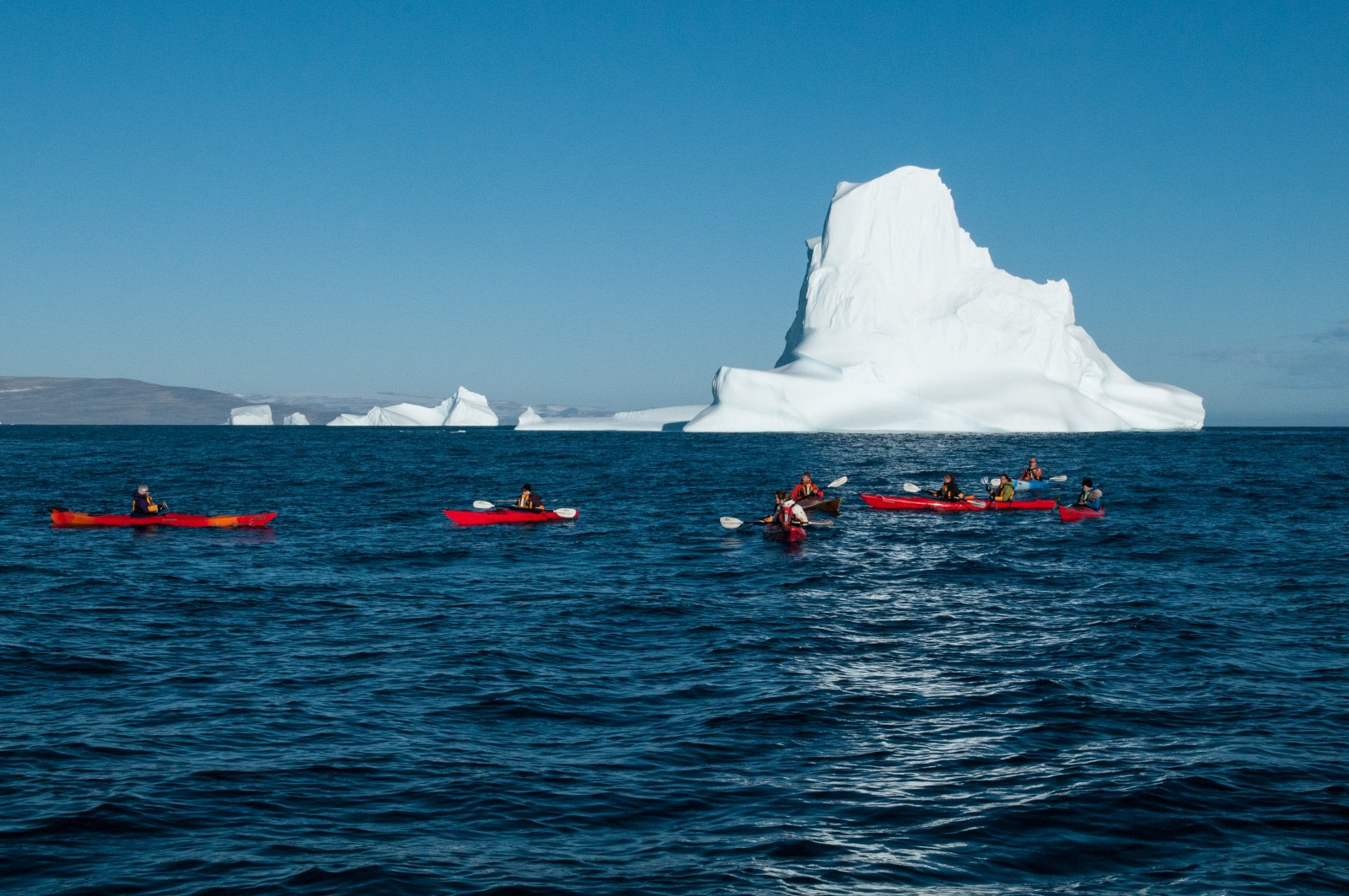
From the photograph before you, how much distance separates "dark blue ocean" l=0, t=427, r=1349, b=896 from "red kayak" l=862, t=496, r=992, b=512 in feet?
25.2

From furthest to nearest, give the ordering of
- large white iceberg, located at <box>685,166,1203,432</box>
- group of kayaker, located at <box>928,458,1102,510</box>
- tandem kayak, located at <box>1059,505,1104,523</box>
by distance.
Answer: large white iceberg, located at <box>685,166,1203,432</box>, group of kayaker, located at <box>928,458,1102,510</box>, tandem kayak, located at <box>1059,505,1104,523</box>

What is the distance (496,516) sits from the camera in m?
26.9

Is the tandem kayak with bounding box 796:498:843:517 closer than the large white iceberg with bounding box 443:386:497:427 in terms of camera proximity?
Yes

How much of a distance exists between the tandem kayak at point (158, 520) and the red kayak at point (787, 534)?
1162cm

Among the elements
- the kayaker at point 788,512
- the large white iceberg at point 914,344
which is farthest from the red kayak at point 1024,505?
the large white iceberg at point 914,344

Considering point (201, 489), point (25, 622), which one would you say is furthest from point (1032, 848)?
point (201, 489)

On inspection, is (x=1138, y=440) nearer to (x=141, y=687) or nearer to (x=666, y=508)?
(x=666, y=508)

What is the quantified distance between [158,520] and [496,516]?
25.6 ft

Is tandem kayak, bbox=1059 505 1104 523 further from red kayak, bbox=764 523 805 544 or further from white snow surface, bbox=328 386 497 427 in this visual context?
white snow surface, bbox=328 386 497 427

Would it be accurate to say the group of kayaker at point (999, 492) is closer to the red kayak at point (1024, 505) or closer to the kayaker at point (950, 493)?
the kayaker at point (950, 493)

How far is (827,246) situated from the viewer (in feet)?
327

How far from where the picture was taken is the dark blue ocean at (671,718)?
6.95m

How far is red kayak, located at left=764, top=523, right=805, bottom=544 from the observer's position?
23.8 meters

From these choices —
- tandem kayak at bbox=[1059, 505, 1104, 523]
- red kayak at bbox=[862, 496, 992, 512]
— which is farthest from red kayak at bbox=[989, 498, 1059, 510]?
tandem kayak at bbox=[1059, 505, 1104, 523]
